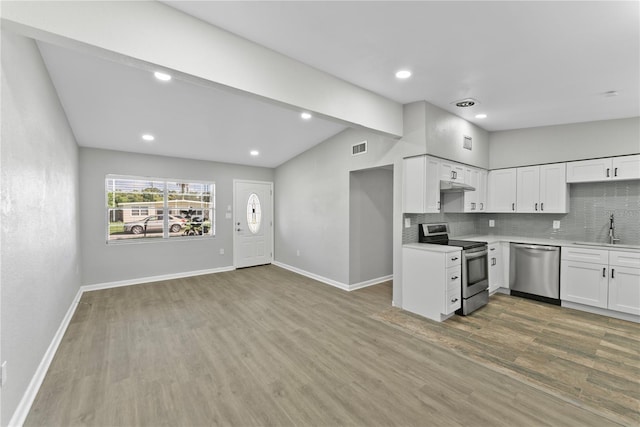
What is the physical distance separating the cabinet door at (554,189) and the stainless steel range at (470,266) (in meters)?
1.28

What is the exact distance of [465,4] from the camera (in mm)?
1861

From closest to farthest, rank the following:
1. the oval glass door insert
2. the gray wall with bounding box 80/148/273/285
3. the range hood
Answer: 1. the range hood
2. the gray wall with bounding box 80/148/273/285
3. the oval glass door insert

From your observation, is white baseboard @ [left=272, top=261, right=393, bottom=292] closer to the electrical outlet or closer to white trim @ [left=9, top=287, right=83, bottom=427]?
white trim @ [left=9, top=287, right=83, bottom=427]

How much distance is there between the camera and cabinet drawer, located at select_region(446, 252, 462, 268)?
11.2 ft

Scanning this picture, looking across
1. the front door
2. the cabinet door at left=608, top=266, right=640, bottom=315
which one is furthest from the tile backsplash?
the front door

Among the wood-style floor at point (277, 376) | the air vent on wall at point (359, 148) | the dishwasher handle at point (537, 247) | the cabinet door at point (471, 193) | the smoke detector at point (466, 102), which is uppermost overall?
the smoke detector at point (466, 102)

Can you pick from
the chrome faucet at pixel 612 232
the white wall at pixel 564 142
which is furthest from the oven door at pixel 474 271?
the white wall at pixel 564 142

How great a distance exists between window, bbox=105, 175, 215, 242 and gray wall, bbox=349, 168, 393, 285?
128 inches

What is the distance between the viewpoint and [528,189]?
4453mm

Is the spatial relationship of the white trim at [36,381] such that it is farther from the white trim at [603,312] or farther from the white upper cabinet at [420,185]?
the white trim at [603,312]

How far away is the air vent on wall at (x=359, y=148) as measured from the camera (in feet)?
14.6

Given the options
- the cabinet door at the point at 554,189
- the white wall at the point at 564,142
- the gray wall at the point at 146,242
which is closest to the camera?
the white wall at the point at 564,142

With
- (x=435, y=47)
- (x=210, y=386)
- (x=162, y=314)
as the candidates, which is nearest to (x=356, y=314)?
(x=210, y=386)

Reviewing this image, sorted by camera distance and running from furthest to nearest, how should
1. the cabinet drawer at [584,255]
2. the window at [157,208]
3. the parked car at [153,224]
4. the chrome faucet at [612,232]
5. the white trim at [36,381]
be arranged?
1. the parked car at [153,224]
2. the window at [157,208]
3. the chrome faucet at [612,232]
4. the cabinet drawer at [584,255]
5. the white trim at [36,381]
